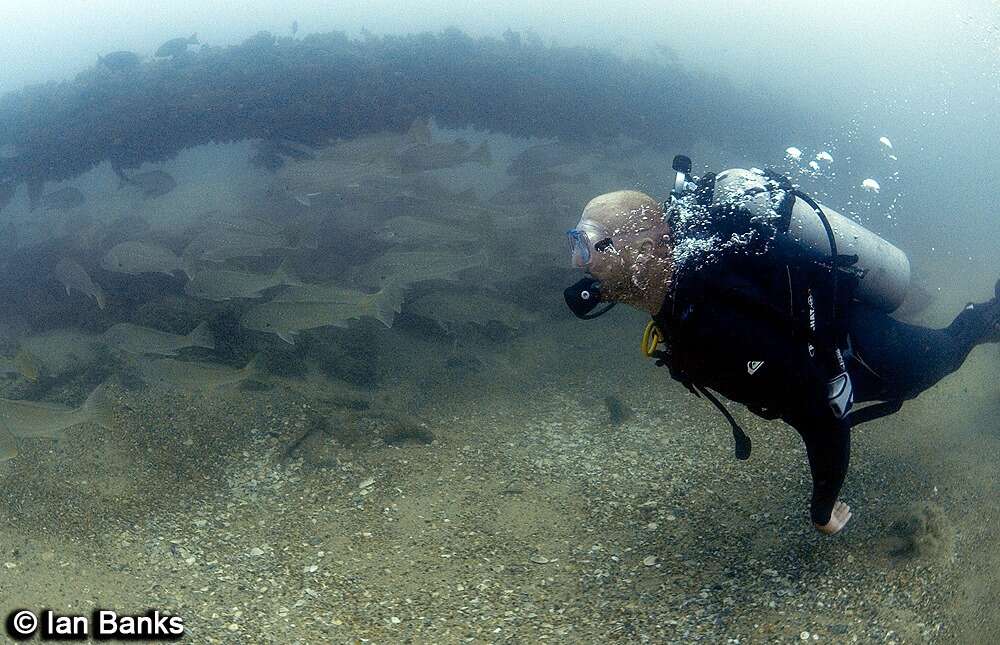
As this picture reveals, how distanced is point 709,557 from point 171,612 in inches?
116

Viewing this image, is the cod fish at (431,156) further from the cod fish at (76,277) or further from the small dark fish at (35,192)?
the small dark fish at (35,192)

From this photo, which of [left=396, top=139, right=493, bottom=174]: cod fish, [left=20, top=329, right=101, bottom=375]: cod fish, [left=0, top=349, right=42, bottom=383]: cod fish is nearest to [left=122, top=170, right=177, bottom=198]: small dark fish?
[left=396, top=139, right=493, bottom=174]: cod fish

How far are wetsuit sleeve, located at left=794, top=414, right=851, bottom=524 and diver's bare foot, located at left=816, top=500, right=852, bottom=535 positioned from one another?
0.28m

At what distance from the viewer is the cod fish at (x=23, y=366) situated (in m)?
5.17

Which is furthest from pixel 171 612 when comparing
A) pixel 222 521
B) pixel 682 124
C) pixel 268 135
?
pixel 682 124

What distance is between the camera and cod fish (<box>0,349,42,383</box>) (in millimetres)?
5168

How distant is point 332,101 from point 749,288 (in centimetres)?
1110

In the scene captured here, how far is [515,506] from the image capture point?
419cm

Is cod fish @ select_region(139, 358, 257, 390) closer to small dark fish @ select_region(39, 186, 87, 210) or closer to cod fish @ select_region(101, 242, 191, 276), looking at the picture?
cod fish @ select_region(101, 242, 191, 276)

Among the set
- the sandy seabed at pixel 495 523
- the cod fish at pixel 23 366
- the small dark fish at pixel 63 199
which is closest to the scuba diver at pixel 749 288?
the sandy seabed at pixel 495 523

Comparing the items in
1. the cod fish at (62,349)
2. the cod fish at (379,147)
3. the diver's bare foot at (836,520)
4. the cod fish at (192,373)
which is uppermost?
the cod fish at (379,147)

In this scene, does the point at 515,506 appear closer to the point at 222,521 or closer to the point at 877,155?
the point at 222,521

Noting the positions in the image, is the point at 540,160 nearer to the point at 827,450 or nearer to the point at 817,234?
the point at 817,234

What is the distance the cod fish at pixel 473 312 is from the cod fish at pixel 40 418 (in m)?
3.31
